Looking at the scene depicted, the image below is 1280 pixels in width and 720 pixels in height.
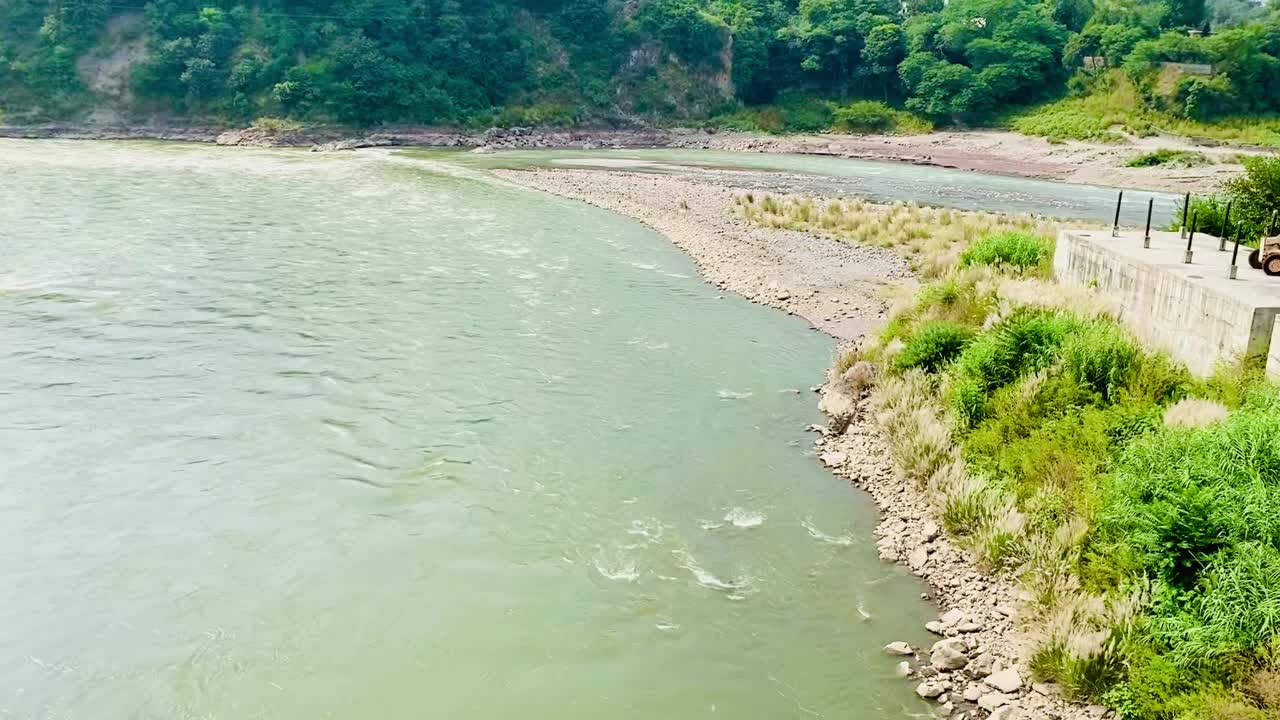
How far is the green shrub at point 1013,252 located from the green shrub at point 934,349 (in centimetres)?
613

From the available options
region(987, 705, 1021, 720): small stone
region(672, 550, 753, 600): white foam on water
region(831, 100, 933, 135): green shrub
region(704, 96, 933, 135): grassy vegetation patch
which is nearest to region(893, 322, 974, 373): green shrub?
region(672, 550, 753, 600): white foam on water

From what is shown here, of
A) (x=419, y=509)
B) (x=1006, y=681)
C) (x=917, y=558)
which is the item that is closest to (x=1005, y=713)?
(x=1006, y=681)

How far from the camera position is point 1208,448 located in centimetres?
926

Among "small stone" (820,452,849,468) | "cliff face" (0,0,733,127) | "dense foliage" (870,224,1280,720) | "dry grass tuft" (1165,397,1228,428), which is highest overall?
"cliff face" (0,0,733,127)

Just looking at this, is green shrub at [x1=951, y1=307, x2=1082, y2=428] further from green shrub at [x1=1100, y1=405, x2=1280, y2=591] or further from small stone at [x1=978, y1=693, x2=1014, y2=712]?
small stone at [x1=978, y1=693, x2=1014, y2=712]

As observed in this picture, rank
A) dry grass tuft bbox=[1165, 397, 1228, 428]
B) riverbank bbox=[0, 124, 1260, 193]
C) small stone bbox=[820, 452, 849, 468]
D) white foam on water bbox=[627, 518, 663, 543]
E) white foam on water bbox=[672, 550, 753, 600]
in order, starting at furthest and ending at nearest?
riverbank bbox=[0, 124, 1260, 193] < small stone bbox=[820, 452, 849, 468] < white foam on water bbox=[627, 518, 663, 543] < white foam on water bbox=[672, 550, 753, 600] < dry grass tuft bbox=[1165, 397, 1228, 428]

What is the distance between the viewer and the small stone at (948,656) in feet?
29.0

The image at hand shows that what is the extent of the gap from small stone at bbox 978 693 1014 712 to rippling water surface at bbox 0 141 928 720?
784 mm

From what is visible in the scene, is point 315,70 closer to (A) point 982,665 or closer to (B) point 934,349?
(B) point 934,349

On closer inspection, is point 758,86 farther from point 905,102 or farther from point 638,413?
point 638,413

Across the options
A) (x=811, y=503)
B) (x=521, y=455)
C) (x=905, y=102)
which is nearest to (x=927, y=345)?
(x=811, y=503)

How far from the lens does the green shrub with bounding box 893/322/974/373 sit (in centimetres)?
1560

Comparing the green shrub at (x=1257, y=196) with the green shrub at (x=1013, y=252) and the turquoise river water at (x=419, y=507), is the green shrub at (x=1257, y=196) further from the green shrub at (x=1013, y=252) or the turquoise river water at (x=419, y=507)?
the turquoise river water at (x=419, y=507)

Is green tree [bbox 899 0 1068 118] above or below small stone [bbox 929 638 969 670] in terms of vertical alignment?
above
